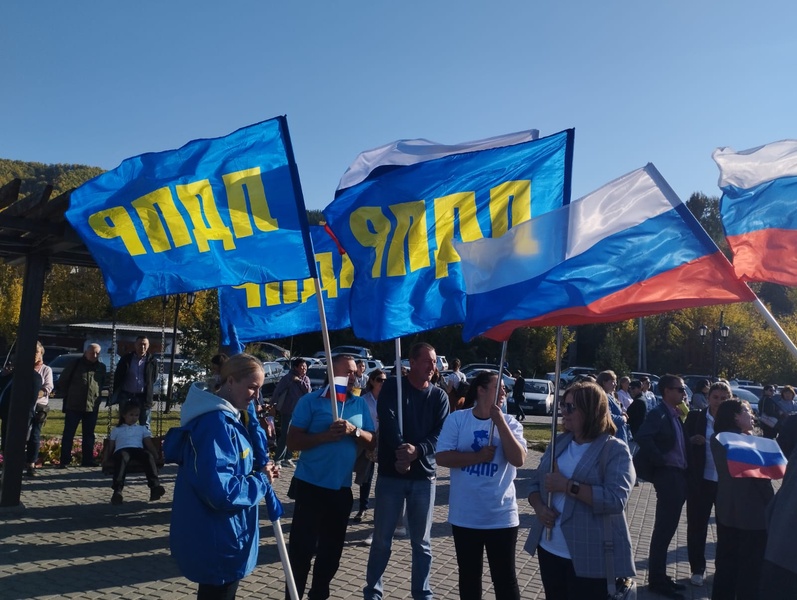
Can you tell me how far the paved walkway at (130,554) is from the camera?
606 centimetres

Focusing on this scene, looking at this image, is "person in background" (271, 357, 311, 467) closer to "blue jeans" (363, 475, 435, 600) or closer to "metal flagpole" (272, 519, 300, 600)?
"blue jeans" (363, 475, 435, 600)

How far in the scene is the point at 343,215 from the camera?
20.4 ft

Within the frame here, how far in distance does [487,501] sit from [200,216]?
9.41ft

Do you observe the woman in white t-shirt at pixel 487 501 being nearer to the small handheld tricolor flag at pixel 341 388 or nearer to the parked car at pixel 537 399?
the small handheld tricolor flag at pixel 341 388

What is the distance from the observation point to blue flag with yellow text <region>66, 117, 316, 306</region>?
5.31 meters

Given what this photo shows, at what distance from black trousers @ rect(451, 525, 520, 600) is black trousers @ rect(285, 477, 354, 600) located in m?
0.90

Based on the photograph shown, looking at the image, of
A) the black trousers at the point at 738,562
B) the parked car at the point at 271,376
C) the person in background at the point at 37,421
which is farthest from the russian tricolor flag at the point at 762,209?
the parked car at the point at 271,376

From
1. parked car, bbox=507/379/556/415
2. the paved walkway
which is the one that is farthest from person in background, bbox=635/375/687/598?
parked car, bbox=507/379/556/415

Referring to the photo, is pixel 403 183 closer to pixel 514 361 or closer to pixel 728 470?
pixel 728 470

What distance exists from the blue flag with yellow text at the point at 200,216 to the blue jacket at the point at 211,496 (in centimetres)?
156

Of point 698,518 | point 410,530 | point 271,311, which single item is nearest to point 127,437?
point 271,311

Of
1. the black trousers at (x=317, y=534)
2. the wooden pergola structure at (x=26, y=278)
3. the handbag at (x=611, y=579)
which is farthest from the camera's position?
the wooden pergola structure at (x=26, y=278)

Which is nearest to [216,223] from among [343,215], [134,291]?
[134,291]

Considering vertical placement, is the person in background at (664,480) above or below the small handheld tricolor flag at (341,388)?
below
